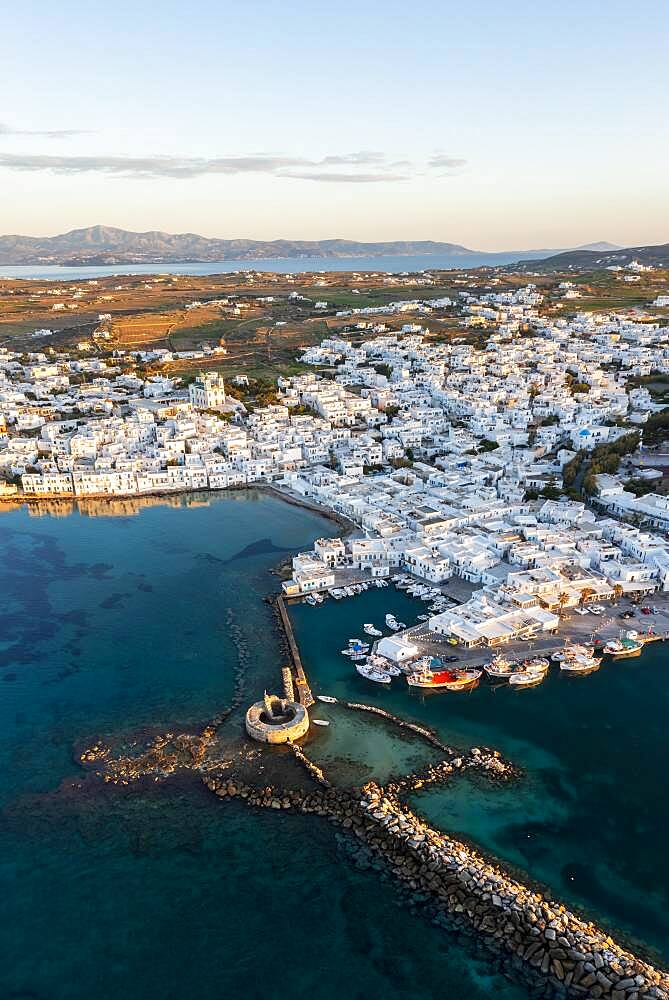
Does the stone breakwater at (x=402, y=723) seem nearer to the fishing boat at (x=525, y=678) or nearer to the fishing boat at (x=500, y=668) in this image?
the fishing boat at (x=500, y=668)

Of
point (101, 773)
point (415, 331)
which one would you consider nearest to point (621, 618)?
point (101, 773)

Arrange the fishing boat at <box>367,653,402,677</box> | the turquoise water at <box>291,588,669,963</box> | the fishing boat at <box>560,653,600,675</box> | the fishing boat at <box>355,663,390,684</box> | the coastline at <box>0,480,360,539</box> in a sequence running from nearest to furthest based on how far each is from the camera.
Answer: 1. the turquoise water at <box>291,588,669,963</box>
2. the fishing boat at <box>355,663,390,684</box>
3. the fishing boat at <box>367,653,402,677</box>
4. the fishing boat at <box>560,653,600,675</box>
5. the coastline at <box>0,480,360,539</box>

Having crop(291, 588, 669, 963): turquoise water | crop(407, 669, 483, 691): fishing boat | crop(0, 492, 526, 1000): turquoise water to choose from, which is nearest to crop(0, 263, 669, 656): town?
crop(407, 669, 483, 691): fishing boat

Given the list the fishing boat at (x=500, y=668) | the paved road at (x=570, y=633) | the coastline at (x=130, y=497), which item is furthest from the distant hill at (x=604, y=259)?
the fishing boat at (x=500, y=668)

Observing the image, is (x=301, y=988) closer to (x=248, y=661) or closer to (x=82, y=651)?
(x=248, y=661)

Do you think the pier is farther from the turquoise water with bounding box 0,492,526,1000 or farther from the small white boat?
the small white boat

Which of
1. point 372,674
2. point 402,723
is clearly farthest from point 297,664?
point 402,723
